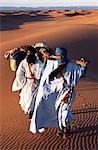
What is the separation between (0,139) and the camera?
1181 cm

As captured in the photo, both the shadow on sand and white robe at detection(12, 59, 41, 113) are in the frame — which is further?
→ the shadow on sand

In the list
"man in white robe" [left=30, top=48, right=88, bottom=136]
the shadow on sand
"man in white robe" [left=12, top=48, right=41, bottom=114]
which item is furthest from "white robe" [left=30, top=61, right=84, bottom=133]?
the shadow on sand

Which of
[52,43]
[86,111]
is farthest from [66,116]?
[52,43]

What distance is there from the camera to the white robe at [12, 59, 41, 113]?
1202cm

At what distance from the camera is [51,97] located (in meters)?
11.7

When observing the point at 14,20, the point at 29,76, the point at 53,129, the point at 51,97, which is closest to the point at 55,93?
the point at 51,97

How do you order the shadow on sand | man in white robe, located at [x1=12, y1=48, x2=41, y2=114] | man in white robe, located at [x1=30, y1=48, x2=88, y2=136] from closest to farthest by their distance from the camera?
man in white robe, located at [x1=30, y1=48, x2=88, y2=136]
man in white robe, located at [x1=12, y1=48, x2=41, y2=114]
the shadow on sand

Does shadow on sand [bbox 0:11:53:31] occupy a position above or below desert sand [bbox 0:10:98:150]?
below

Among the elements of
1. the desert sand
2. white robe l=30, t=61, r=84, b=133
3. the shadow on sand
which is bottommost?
the shadow on sand

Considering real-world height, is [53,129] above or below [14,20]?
above

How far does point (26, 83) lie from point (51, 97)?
2.74 ft

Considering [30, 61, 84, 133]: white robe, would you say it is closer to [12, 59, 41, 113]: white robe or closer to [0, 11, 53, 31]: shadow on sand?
[12, 59, 41, 113]: white robe

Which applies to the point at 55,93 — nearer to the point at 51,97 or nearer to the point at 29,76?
the point at 51,97

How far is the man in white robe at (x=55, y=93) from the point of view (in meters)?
11.5
